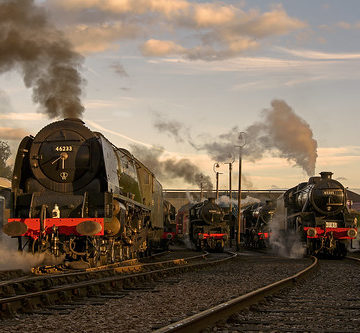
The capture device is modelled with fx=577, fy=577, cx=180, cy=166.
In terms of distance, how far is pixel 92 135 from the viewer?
14453 mm

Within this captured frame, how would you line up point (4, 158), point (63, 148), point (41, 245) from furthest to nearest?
point (4, 158), point (63, 148), point (41, 245)

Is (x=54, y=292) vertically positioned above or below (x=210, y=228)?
below

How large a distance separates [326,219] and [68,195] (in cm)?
1270

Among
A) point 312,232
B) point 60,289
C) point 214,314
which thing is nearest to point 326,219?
point 312,232

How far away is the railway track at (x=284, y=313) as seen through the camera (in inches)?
237

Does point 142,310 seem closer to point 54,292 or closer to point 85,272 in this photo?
point 54,292

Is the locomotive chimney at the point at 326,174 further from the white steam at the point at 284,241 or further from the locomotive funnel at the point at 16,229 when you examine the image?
the locomotive funnel at the point at 16,229

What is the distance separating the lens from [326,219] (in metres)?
23.2

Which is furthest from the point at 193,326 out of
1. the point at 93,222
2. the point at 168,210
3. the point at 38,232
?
the point at 168,210

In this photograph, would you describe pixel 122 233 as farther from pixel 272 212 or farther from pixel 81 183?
pixel 272 212

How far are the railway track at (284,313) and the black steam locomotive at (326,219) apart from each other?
12.4m

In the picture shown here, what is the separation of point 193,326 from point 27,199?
8988 mm

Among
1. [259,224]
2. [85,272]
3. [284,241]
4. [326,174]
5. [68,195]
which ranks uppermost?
[326,174]

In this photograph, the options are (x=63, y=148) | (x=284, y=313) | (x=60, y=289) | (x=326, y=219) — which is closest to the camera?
(x=284, y=313)
